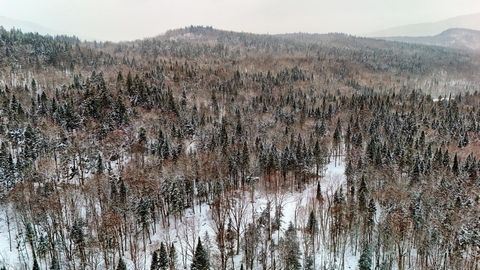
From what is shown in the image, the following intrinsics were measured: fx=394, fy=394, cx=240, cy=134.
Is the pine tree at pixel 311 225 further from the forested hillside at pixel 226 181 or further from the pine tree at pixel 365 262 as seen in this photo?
the pine tree at pixel 365 262

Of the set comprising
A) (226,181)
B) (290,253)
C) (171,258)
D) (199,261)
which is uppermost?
(226,181)

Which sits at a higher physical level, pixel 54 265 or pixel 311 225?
pixel 311 225

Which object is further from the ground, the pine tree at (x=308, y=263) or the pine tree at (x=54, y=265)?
the pine tree at (x=54, y=265)

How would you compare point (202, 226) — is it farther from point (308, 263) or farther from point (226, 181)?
point (308, 263)

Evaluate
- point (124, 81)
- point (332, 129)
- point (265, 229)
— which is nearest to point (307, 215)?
point (265, 229)

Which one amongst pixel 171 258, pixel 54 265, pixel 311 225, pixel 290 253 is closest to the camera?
pixel 54 265

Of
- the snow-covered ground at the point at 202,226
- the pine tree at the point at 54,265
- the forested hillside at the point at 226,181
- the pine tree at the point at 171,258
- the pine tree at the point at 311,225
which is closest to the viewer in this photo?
the pine tree at the point at 54,265

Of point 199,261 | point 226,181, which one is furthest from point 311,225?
point 226,181

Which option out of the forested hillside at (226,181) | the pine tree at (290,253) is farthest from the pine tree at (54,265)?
the pine tree at (290,253)

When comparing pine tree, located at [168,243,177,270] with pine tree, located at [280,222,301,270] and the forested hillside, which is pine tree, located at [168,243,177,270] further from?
pine tree, located at [280,222,301,270]
